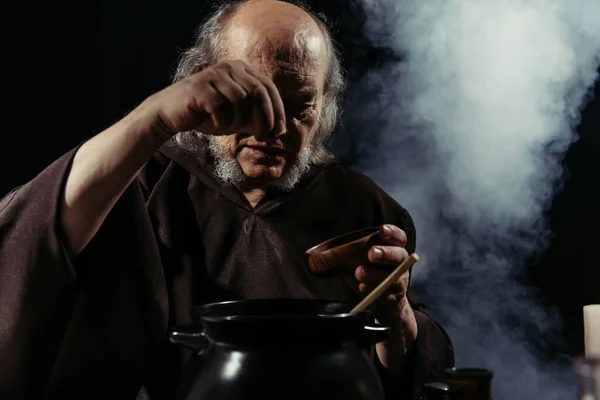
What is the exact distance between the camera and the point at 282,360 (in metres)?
0.82

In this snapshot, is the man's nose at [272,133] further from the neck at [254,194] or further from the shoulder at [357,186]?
the shoulder at [357,186]

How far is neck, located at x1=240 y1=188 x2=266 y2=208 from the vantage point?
1.92 meters

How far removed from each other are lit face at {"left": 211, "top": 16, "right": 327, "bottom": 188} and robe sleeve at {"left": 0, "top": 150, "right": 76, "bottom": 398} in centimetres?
61

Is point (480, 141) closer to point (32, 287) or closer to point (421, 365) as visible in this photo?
point (421, 365)

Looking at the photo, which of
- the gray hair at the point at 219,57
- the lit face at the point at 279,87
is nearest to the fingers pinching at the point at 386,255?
the lit face at the point at 279,87

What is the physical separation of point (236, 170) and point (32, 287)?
719 mm

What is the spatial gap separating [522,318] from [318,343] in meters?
2.67

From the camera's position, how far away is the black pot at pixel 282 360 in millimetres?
806

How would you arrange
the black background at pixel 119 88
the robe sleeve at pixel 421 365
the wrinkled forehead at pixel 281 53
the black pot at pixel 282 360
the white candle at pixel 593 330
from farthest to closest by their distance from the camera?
the black background at pixel 119 88 → the wrinkled forehead at pixel 281 53 → the robe sleeve at pixel 421 365 → the white candle at pixel 593 330 → the black pot at pixel 282 360

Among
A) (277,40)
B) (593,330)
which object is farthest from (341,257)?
(277,40)

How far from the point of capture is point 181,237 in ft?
5.86

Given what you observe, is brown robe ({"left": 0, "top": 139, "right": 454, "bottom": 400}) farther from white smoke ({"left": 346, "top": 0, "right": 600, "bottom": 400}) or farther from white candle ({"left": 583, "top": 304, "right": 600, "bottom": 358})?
white smoke ({"left": 346, "top": 0, "right": 600, "bottom": 400})

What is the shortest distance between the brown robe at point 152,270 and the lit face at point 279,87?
3.5 inches

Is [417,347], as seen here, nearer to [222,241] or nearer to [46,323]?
[222,241]
